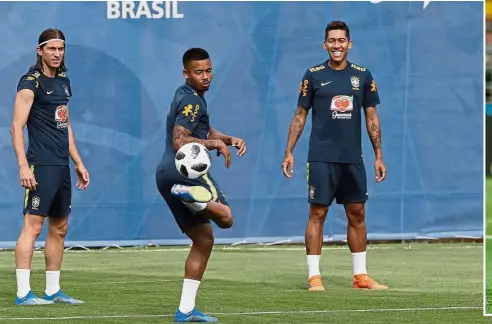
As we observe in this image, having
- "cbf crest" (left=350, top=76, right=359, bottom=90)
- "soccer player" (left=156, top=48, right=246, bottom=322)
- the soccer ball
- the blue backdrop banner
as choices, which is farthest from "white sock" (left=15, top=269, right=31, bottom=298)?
the blue backdrop banner

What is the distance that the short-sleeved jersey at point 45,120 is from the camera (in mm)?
9391

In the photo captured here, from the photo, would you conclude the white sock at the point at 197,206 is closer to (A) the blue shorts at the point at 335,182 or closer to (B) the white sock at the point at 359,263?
(A) the blue shorts at the point at 335,182

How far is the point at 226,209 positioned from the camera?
26.4ft

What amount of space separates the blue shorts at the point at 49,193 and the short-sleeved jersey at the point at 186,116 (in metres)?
1.45

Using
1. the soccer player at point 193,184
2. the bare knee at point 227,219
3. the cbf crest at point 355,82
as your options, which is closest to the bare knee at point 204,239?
the soccer player at point 193,184

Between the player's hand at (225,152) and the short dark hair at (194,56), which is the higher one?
the short dark hair at (194,56)

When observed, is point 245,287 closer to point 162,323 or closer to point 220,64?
point 162,323

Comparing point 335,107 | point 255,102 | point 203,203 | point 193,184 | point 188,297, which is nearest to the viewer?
point 203,203

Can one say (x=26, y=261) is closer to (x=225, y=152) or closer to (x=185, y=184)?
(x=185, y=184)

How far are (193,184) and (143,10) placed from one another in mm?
6357

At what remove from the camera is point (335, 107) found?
1062 cm

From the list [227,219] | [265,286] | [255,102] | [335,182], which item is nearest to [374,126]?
[335,182]

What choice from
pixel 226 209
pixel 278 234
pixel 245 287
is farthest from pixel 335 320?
pixel 278 234

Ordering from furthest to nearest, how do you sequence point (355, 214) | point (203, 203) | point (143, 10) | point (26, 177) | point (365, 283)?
point (143, 10), point (355, 214), point (365, 283), point (26, 177), point (203, 203)
